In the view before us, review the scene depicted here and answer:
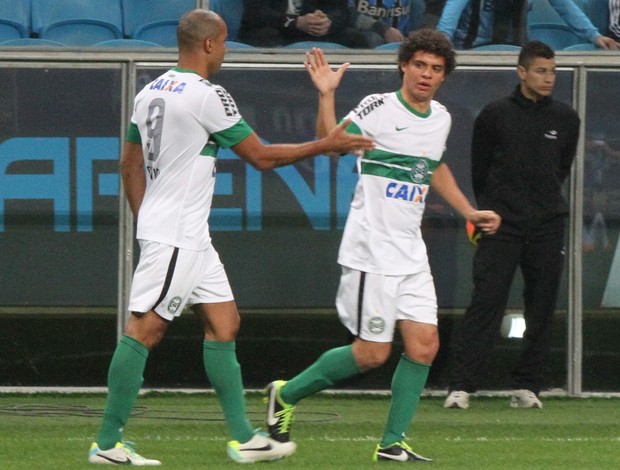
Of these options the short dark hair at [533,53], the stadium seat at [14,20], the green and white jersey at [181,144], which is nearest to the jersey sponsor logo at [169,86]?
the green and white jersey at [181,144]

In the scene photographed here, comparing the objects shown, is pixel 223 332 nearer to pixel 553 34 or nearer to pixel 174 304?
pixel 174 304

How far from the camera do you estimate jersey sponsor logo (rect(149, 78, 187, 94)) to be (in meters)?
5.79

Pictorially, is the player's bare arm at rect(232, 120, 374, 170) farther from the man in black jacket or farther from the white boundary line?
the white boundary line

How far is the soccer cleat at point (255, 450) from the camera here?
19.5ft

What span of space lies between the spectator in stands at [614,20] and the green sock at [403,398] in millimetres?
4283

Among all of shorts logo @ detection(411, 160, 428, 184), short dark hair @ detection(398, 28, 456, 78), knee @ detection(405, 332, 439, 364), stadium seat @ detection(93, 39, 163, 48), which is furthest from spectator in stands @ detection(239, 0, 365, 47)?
knee @ detection(405, 332, 439, 364)

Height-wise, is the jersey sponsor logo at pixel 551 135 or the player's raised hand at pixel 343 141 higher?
the player's raised hand at pixel 343 141

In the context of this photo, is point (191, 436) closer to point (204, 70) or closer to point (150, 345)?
point (150, 345)

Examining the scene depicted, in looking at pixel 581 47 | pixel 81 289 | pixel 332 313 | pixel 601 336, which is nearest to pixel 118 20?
pixel 81 289

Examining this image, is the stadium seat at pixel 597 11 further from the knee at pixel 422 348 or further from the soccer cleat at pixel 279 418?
the soccer cleat at pixel 279 418

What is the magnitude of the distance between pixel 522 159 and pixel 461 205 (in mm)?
2270

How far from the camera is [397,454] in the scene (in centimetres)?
602

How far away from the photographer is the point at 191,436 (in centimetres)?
704

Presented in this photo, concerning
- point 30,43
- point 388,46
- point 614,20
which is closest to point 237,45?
point 388,46
